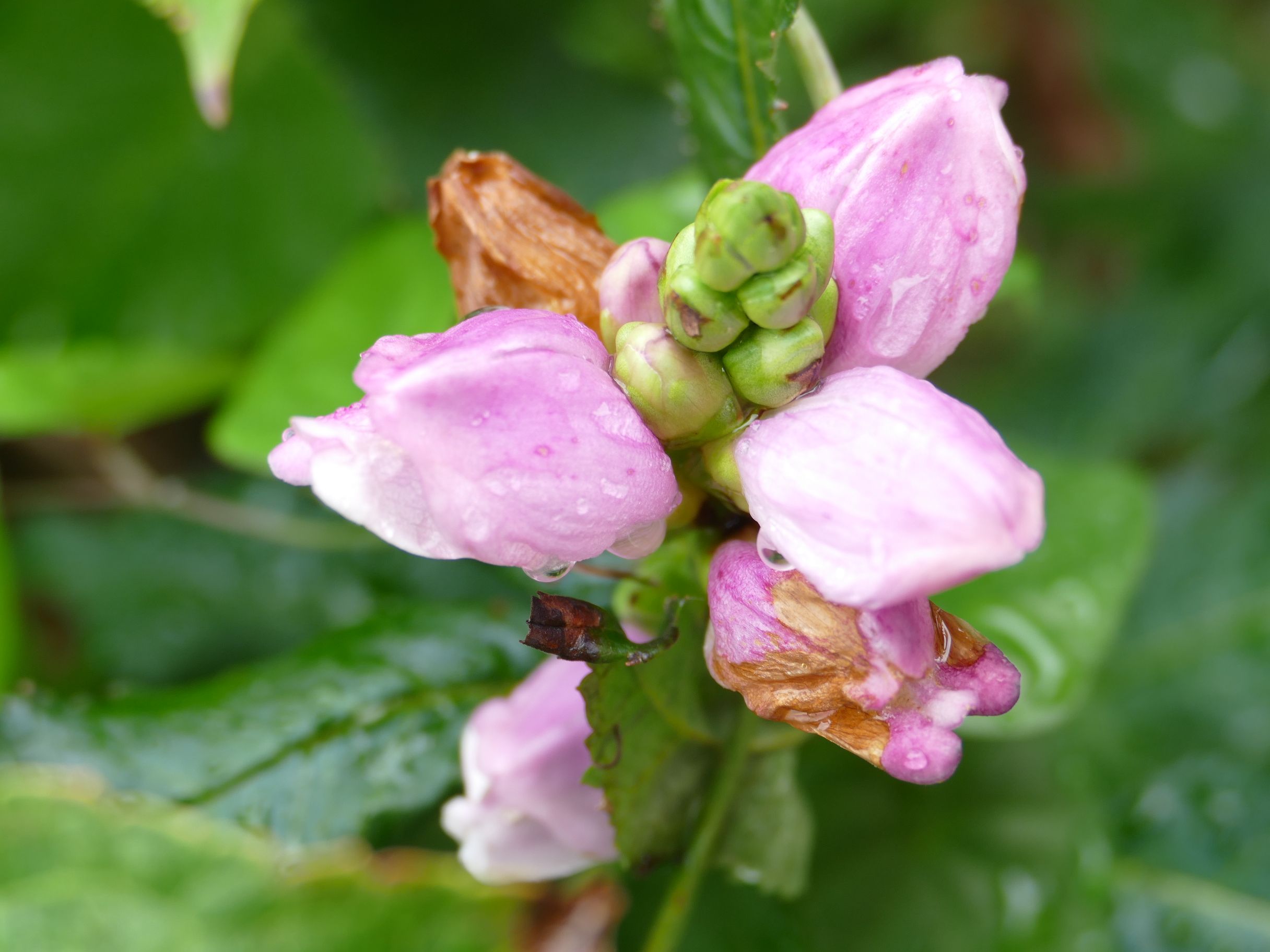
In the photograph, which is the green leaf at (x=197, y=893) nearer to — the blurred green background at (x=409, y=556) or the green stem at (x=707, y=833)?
the blurred green background at (x=409, y=556)

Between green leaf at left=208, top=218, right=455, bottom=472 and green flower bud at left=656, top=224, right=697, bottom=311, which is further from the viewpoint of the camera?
green leaf at left=208, top=218, right=455, bottom=472

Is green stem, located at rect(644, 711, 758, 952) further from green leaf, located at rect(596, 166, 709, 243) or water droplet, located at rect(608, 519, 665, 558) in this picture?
green leaf, located at rect(596, 166, 709, 243)

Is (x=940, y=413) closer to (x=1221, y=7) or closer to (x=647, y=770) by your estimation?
(x=647, y=770)

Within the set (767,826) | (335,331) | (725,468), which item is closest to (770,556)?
(725,468)

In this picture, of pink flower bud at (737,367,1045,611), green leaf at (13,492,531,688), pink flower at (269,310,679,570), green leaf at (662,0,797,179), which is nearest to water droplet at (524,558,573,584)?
pink flower at (269,310,679,570)

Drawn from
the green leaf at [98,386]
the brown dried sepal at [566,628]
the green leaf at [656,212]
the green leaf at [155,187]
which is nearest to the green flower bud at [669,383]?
the brown dried sepal at [566,628]
